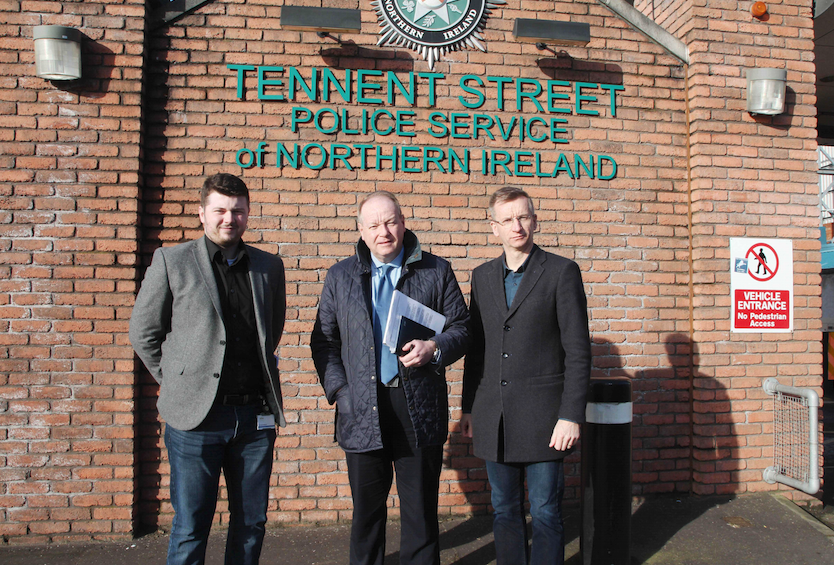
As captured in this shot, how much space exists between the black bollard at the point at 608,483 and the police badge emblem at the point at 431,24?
272 cm

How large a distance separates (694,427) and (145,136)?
4.65 m

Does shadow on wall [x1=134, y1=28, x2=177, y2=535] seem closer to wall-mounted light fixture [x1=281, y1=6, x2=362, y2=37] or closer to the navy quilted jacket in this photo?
wall-mounted light fixture [x1=281, y1=6, x2=362, y2=37]

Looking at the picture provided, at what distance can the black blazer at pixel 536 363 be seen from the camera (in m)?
2.73

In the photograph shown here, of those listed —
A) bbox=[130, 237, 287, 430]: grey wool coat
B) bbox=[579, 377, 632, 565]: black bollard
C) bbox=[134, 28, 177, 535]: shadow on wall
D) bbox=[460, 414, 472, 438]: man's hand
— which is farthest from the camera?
bbox=[134, 28, 177, 535]: shadow on wall

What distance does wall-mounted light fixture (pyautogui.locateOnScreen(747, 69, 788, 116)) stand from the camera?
4.39 meters

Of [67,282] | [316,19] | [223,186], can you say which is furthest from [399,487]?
[316,19]

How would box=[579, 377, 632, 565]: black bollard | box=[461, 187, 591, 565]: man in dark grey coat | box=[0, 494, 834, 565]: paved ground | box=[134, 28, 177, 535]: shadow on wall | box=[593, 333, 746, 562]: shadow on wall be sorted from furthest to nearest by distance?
box=[593, 333, 746, 562]: shadow on wall → box=[134, 28, 177, 535]: shadow on wall → box=[0, 494, 834, 565]: paved ground → box=[579, 377, 632, 565]: black bollard → box=[461, 187, 591, 565]: man in dark grey coat

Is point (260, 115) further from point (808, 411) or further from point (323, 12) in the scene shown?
point (808, 411)

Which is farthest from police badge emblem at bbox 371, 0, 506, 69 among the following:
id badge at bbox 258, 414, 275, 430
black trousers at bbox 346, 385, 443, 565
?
id badge at bbox 258, 414, 275, 430

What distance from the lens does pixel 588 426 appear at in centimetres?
341

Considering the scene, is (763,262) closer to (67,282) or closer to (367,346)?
(367,346)

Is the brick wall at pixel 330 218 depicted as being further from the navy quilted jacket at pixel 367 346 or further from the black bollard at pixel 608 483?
the navy quilted jacket at pixel 367 346

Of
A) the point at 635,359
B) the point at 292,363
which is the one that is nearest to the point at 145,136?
the point at 292,363

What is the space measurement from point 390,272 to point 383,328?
0.29 metres
